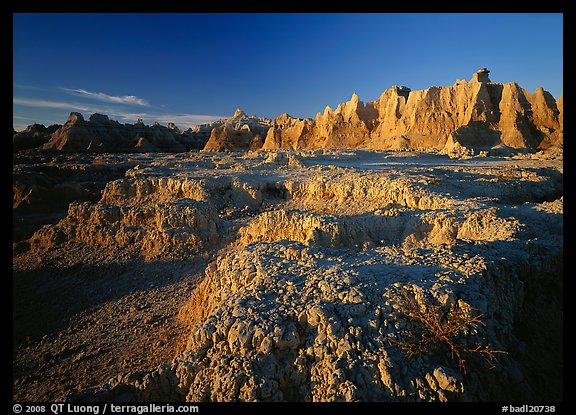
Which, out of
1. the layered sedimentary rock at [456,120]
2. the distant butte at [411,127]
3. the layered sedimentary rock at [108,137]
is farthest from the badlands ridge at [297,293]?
the layered sedimentary rock at [108,137]

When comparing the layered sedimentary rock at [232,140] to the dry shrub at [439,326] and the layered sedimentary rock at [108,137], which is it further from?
the dry shrub at [439,326]

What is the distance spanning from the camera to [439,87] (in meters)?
40.7

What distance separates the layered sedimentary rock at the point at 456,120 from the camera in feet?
114

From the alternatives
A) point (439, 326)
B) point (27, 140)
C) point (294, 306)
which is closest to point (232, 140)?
point (27, 140)

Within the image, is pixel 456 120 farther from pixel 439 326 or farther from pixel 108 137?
pixel 108 137

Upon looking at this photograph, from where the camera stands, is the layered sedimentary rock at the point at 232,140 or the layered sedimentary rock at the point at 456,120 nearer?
the layered sedimentary rock at the point at 456,120

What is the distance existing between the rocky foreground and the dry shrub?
18mm

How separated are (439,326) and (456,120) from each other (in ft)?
134

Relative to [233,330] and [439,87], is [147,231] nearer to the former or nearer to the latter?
[233,330]

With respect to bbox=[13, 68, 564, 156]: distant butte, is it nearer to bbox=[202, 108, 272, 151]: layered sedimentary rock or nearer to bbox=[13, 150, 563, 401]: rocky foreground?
bbox=[202, 108, 272, 151]: layered sedimentary rock

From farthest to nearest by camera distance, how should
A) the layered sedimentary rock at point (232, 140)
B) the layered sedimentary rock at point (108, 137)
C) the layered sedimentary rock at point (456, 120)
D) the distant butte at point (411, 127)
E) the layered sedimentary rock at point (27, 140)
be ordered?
the layered sedimentary rock at point (232, 140)
the layered sedimentary rock at point (108, 137)
the layered sedimentary rock at point (27, 140)
the distant butte at point (411, 127)
the layered sedimentary rock at point (456, 120)

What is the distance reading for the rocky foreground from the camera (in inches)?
134

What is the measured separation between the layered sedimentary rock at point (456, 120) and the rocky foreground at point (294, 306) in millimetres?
26323
